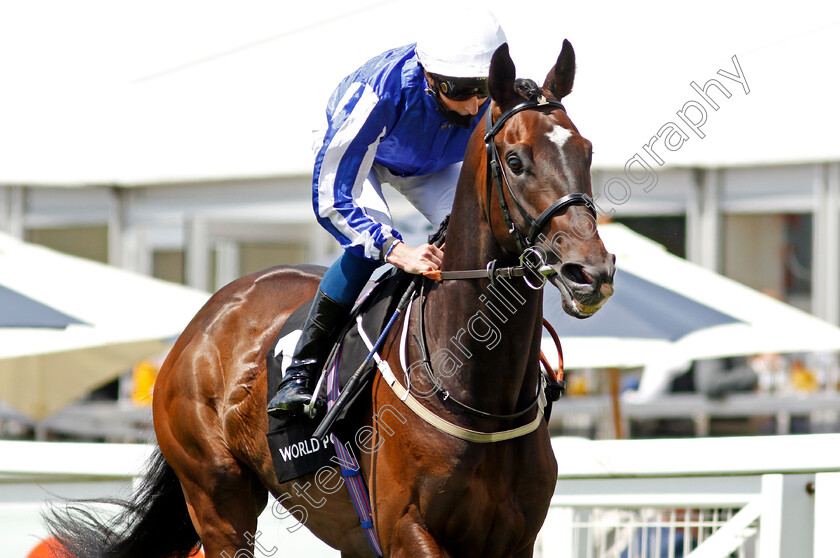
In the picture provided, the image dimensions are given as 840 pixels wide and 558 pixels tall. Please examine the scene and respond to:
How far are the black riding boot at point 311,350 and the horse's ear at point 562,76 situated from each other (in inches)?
35.8

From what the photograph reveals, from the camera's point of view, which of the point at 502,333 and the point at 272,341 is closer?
the point at 502,333

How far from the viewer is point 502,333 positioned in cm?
262

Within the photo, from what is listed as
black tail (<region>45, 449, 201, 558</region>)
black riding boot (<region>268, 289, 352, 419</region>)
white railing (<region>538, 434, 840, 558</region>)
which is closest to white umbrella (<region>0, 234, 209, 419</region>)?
black tail (<region>45, 449, 201, 558</region>)

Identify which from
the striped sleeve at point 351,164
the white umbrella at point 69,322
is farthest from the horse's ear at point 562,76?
the white umbrella at point 69,322

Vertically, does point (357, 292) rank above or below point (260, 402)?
above

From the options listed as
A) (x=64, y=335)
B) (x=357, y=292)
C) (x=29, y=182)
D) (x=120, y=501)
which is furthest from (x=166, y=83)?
(x=357, y=292)

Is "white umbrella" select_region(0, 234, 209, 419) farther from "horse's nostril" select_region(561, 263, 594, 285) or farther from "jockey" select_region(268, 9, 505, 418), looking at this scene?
"horse's nostril" select_region(561, 263, 594, 285)

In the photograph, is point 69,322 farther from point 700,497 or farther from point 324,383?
point 700,497

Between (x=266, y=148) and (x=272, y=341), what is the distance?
7936 millimetres

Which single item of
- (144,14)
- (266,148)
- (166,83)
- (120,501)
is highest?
(144,14)

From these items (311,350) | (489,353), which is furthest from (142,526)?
(489,353)

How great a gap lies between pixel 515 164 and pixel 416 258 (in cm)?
46

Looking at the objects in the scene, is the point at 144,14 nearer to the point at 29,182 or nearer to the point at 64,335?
the point at 29,182

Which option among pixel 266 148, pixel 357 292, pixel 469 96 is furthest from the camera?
pixel 266 148
